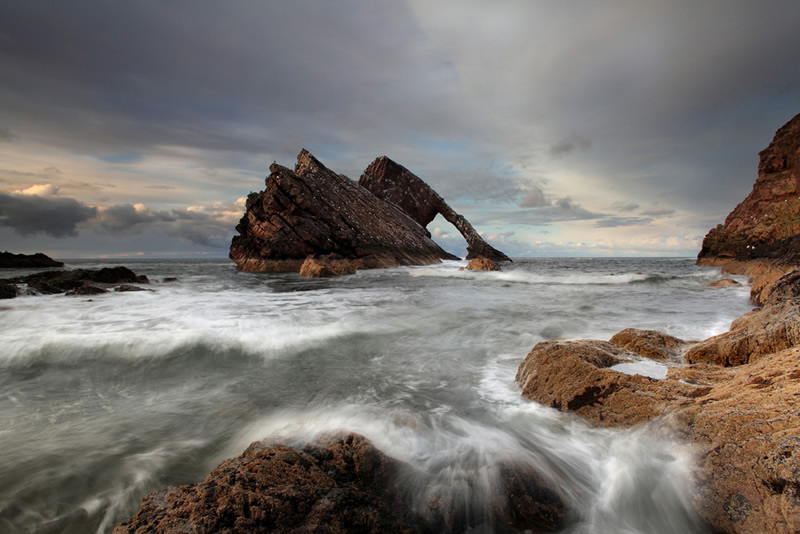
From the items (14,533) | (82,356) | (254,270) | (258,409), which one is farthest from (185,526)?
(254,270)

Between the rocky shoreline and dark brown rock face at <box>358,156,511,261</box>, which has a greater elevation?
dark brown rock face at <box>358,156,511,261</box>

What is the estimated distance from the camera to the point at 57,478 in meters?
2.37

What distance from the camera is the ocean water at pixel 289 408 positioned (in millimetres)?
2113

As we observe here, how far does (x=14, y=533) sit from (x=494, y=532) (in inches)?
99.6

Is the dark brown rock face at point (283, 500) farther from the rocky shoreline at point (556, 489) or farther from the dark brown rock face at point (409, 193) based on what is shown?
the dark brown rock face at point (409, 193)

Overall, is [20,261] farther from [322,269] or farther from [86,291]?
[86,291]

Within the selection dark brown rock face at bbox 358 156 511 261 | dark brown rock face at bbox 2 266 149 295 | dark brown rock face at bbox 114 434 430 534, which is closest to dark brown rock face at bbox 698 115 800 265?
dark brown rock face at bbox 358 156 511 261

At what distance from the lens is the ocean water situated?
6.93 ft

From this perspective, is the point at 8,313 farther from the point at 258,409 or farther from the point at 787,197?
the point at 787,197

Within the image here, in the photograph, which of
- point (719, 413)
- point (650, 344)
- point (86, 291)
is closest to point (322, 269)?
point (86, 291)

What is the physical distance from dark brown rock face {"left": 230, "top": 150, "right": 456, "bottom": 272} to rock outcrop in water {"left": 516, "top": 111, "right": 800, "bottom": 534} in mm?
23489

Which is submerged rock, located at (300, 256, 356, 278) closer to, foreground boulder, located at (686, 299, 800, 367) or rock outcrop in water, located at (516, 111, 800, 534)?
rock outcrop in water, located at (516, 111, 800, 534)

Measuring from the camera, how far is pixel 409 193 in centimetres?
4350

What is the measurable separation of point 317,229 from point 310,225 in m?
0.59
